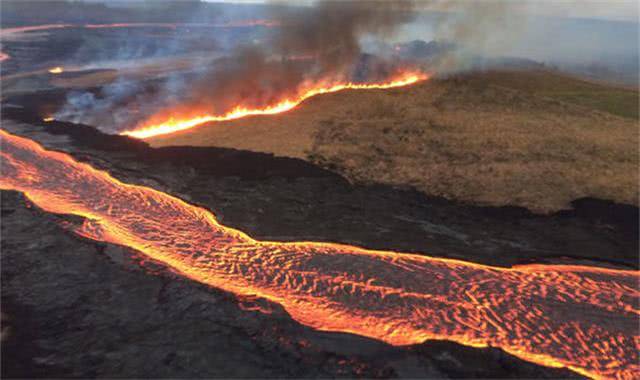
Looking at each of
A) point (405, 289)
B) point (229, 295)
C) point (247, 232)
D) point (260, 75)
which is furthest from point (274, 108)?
point (405, 289)

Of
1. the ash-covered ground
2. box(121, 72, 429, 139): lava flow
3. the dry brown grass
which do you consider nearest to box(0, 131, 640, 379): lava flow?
the ash-covered ground

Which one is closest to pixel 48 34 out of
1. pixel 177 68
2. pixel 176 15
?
pixel 177 68

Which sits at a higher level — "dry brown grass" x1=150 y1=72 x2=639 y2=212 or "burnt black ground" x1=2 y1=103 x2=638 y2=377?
"dry brown grass" x1=150 y1=72 x2=639 y2=212

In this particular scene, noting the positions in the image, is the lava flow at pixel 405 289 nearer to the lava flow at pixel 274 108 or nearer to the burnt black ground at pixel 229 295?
the burnt black ground at pixel 229 295

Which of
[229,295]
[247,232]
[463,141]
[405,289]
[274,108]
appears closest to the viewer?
[229,295]

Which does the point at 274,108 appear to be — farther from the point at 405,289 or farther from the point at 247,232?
the point at 405,289

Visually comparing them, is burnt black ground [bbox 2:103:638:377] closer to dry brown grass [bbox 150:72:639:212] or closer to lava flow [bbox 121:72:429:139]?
dry brown grass [bbox 150:72:639:212]
